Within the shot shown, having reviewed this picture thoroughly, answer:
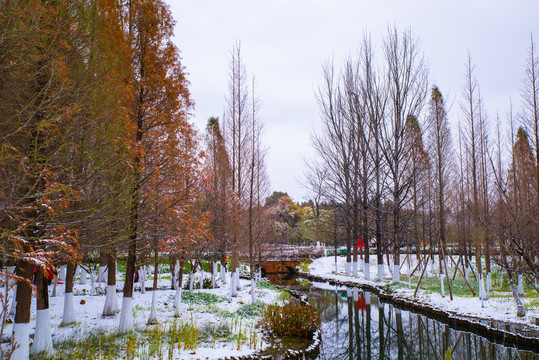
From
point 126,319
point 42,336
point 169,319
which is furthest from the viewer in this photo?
point 169,319

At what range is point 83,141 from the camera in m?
5.38

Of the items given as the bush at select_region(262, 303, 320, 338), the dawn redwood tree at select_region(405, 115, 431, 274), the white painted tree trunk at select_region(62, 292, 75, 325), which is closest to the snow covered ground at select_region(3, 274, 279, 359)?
the white painted tree trunk at select_region(62, 292, 75, 325)

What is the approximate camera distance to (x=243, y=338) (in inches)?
316

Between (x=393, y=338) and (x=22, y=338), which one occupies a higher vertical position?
(x=22, y=338)

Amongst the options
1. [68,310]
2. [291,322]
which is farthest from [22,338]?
[291,322]

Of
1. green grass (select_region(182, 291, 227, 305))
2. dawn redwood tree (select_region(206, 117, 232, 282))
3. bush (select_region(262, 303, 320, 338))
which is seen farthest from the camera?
dawn redwood tree (select_region(206, 117, 232, 282))

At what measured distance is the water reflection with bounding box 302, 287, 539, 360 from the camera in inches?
342

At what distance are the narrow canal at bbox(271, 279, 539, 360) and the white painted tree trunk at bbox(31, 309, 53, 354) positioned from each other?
221 inches

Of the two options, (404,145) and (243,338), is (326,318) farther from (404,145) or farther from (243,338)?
(404,145)

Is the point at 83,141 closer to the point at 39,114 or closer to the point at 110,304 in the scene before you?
the point at 39,114

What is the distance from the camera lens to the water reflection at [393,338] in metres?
8.69

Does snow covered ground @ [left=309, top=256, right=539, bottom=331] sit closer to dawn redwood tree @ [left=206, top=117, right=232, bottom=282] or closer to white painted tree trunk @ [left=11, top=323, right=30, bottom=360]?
dawn redwood tree @ [left=206, top=117, right=232, bottom=282]

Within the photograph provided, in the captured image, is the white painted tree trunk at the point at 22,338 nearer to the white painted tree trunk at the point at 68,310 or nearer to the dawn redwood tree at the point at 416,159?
the white painted tree trunk at the point at 68,310

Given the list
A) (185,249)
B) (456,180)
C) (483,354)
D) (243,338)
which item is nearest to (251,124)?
(185,249)
